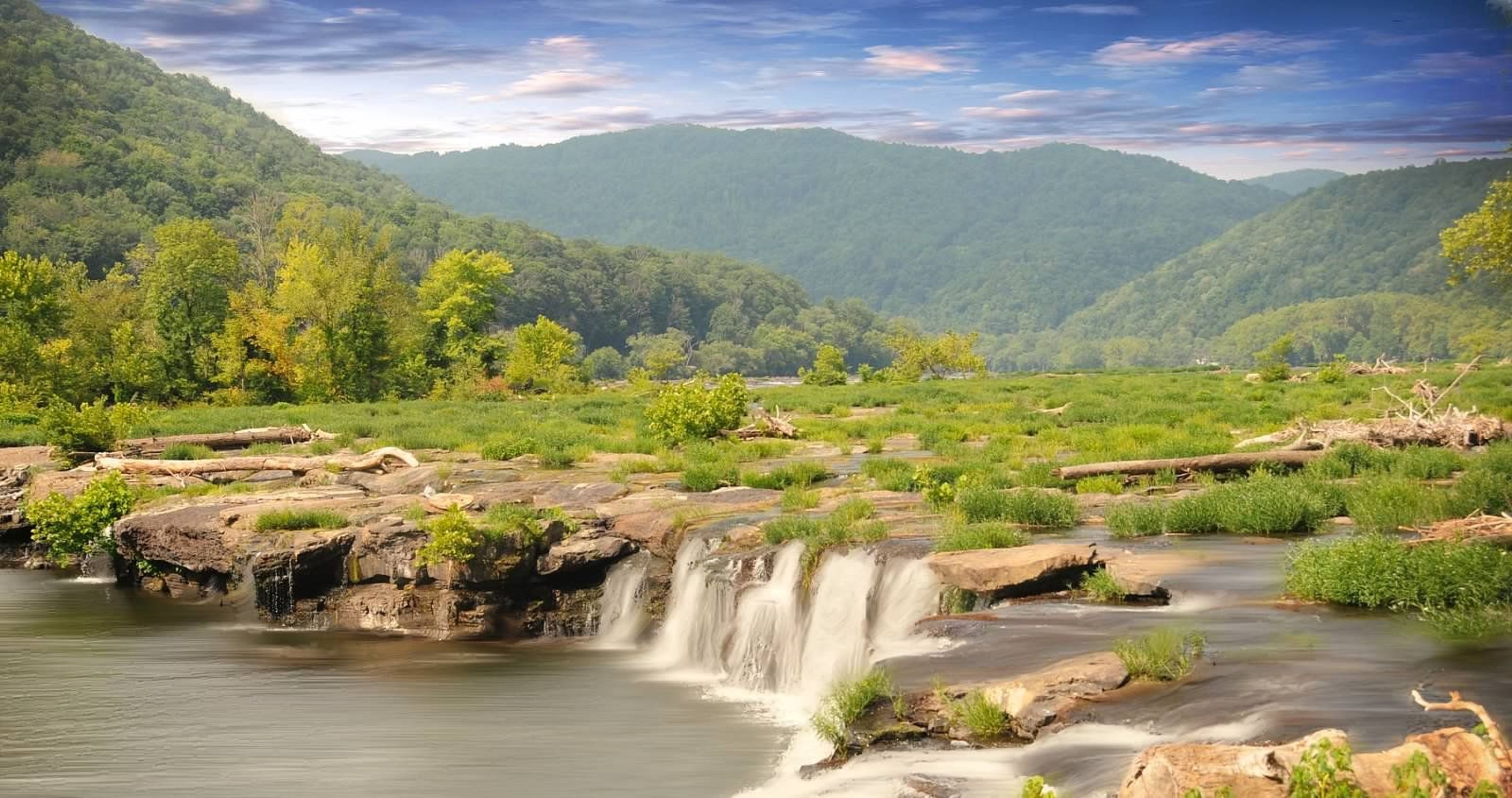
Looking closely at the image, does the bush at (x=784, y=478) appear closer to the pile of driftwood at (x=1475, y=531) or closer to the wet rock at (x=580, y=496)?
the wet rock at (x=580, y=496)

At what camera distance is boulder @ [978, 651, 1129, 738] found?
1302 cm

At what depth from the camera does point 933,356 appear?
10219cm

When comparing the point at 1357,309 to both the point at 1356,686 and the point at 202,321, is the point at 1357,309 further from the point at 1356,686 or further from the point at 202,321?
the point at 1356,686

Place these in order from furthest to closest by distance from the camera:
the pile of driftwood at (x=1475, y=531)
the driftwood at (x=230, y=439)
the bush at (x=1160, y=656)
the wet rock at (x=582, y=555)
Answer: the driftwood at (x=230, y=439), the wet rock at (x=582, y=555), the pile of driftwood at (x=1475, y=531), the bush at (x=1160, y=656)

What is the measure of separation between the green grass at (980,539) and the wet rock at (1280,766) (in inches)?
375

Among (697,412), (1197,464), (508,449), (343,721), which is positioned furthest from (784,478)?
(343,721)

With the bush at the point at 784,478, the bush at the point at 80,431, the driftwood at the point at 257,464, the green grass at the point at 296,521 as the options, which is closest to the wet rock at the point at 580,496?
the bush at the point at 784,478

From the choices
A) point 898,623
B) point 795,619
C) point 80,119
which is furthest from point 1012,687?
point 80,119

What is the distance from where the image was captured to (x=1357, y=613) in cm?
1560

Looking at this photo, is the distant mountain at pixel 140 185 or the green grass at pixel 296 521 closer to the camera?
the green grass at pixel 296 521

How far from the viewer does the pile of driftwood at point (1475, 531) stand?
683 inches

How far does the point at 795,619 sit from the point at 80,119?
151096 millimetres

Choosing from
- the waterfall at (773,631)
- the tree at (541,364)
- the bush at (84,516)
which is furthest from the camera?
the tree at (541,364)

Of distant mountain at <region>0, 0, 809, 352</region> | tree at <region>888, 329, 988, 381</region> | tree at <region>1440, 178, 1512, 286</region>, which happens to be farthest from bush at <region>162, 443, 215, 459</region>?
distant mountain at <region>0, 0, 809, 352</region>
